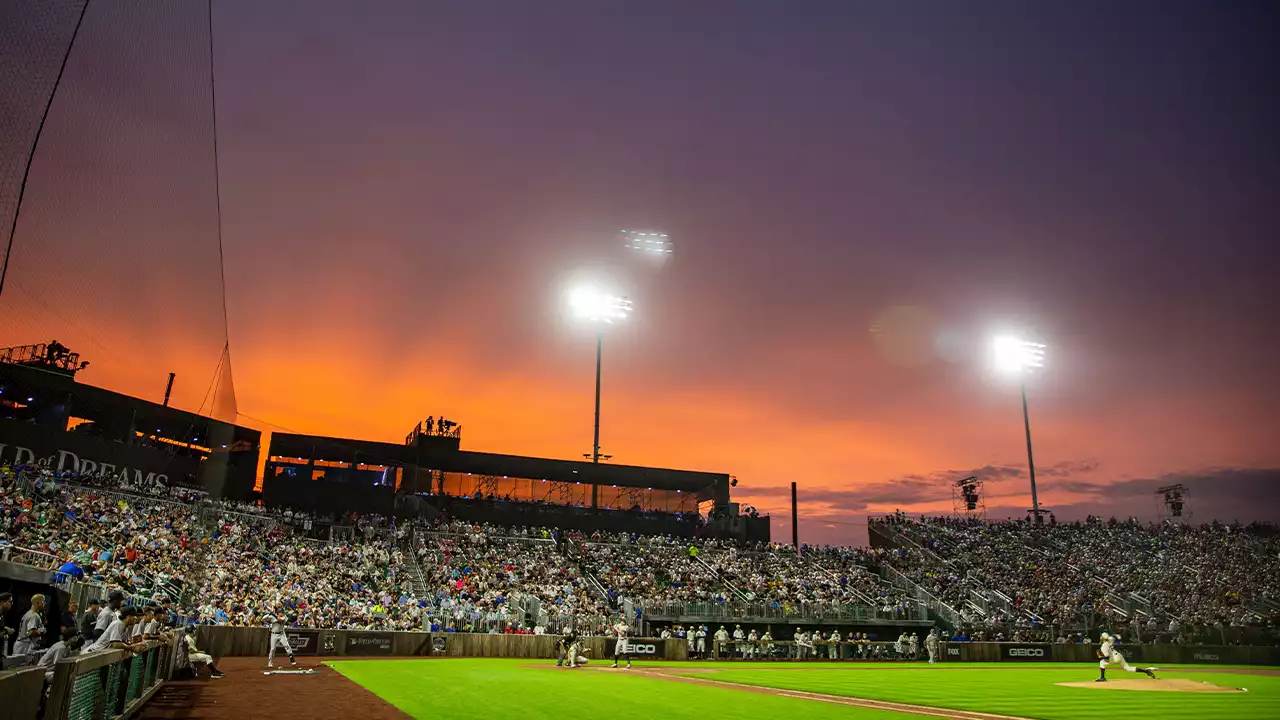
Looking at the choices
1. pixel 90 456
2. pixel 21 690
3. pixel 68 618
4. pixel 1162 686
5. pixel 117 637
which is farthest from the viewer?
pixel 90 456

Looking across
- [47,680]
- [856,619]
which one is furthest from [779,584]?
[47,680]

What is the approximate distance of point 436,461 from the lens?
56.3 m

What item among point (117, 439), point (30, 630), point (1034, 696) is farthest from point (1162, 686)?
point (117, 439)

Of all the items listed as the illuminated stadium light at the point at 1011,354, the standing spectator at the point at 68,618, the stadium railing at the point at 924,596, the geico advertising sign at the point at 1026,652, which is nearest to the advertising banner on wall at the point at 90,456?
the standing spectator at the point at 68,618

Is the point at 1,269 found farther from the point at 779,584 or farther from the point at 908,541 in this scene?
the point at 908,541

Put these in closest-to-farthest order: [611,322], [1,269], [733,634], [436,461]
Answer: [1,269] → [733,634] → [436,461] → [611,322]

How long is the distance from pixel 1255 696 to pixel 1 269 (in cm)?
2593

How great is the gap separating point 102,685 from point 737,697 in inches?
494

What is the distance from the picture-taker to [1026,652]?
148ft

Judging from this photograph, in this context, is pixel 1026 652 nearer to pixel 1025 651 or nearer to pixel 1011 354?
pixel 1025 651

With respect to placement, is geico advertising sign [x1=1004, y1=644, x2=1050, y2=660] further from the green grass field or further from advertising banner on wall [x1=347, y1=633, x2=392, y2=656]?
advertising banner on wall [x1=347, y1=633, x2=392, y2=656]

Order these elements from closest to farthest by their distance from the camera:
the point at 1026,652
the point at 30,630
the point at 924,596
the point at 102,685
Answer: the point at 102,685, the point at 30,630, the point at 1026,652, the point at 924,596

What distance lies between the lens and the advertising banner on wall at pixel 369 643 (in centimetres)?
3341

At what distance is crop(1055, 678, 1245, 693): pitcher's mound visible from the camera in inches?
813
